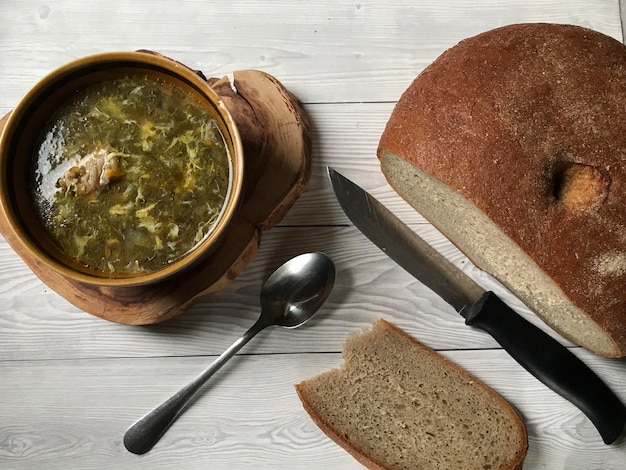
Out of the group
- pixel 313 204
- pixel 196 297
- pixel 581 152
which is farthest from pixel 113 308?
pixel 581 152

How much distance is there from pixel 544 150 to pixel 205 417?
1086 millimetres

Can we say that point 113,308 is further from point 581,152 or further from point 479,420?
point 581,152

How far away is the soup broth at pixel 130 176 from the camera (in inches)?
54.5

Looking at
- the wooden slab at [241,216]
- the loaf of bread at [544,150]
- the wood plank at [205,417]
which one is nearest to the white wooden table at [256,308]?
the wood plank at [205,417]

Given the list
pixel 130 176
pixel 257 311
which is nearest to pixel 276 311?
pixel 257 311

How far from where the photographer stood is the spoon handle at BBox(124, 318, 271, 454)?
1666 millimetres

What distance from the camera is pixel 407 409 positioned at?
170cm

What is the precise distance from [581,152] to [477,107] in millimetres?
248

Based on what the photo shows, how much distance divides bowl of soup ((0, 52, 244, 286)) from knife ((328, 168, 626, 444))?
0.42 m

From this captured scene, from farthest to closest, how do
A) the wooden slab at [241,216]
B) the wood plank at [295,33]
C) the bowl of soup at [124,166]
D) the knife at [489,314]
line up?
1. the wood plank at [295,33]
2. the knife at [489,314]
3. the wooden slab at [241,216]
4. the bowl of soup at [124,166]

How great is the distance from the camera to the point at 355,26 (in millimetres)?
1791

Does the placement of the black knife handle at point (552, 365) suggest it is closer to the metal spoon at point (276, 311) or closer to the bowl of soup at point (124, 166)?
the metal spoon at point (276, 311)

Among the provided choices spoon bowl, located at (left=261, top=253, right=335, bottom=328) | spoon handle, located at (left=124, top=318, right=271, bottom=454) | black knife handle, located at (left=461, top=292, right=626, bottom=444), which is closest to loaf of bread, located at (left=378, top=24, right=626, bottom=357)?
black knife handle, located at (left=461, top=292, right=626, bottom=444)

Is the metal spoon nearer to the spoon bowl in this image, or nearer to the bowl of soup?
the spoon bowl
